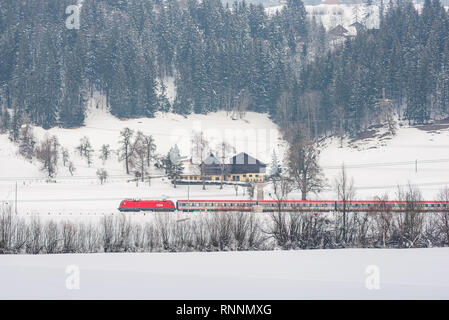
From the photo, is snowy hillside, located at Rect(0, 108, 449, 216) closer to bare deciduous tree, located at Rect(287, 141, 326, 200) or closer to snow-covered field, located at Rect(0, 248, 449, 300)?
bare deciduous tree, located at Rect(287, 141, 326, 200)

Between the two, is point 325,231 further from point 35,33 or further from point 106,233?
point 35,33

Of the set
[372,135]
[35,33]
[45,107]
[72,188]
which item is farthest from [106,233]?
[35,33]

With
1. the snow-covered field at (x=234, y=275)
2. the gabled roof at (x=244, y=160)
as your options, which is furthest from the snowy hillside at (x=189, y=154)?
the snow-covered field at (x=234, y=275)

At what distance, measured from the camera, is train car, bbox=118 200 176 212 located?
53.0 m

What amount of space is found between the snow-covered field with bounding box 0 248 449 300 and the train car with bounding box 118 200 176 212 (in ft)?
65.9

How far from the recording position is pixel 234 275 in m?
26.9

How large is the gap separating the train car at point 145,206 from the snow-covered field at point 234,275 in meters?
20.1

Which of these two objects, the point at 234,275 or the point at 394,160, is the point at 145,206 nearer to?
the point at 234,275

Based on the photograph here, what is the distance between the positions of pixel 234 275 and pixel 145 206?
28.0 meters

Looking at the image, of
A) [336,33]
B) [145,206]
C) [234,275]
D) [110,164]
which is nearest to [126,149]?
[110,164]

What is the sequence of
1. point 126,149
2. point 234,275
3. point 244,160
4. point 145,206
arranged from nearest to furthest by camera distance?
point 234,275, point 145,206, point 244,160, point 126,149

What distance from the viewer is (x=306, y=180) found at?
58531mm

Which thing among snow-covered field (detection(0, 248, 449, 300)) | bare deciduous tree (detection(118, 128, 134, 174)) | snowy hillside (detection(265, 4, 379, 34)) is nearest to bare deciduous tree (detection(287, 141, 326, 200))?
snow-covered field (detection(0, 248, 449, 300))

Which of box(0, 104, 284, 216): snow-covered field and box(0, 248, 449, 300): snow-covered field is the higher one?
box(0, 104, 284, 216): snow-covered field
